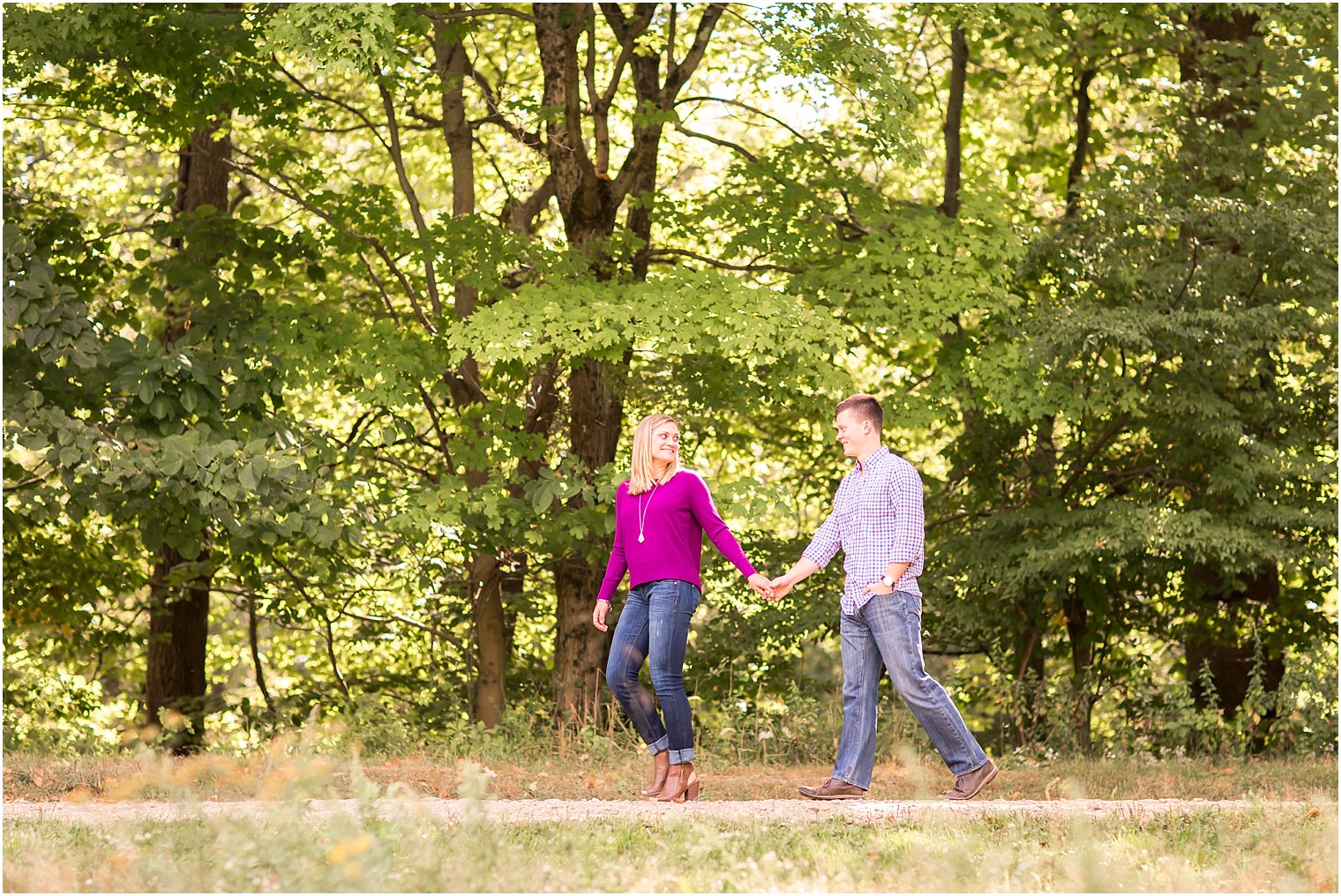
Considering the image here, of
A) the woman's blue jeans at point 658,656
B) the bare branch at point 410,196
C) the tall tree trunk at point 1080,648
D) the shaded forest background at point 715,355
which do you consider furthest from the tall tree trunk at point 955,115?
the woman's blue jeans at point 658,656

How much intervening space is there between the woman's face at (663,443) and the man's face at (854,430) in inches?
31.9

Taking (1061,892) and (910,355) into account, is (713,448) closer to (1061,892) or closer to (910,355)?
(910,355)

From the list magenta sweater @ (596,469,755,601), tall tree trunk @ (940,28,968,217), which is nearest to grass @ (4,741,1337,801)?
magenta sweater @ (596,469,755,601)

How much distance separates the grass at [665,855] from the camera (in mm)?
4395

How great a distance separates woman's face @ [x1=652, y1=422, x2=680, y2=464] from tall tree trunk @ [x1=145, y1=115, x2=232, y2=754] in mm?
8482

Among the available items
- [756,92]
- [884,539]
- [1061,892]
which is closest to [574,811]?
[884,539]

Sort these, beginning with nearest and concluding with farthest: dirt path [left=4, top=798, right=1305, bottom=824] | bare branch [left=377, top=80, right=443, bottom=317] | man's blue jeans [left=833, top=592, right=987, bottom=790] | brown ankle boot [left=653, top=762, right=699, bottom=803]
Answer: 1. dirt path [left=4, top=798, right=1305, bottom=824]
2. man's blue jeans [left=833, top=592, right=987, bottom=790]
3. brown ankle boot [left=653, top=762, right=699, bottom=803]
4. bare branch [left=377, top=80, right=443, bottom=317]

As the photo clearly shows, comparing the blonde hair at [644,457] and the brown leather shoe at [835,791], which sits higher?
the blonde hair at [644,457]

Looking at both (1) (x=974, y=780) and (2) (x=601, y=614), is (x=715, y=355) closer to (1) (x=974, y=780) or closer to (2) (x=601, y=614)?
(2) (x=601, y=614)

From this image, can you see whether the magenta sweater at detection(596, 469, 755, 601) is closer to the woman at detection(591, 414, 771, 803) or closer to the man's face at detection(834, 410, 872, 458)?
the woman at detection(591, 414, 771, 803)

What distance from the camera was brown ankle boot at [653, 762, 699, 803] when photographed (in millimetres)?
6738

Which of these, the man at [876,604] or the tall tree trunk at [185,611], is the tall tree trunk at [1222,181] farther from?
the tall tree trunk at [185,611]

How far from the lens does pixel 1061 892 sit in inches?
176

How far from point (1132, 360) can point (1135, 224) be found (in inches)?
46.8
